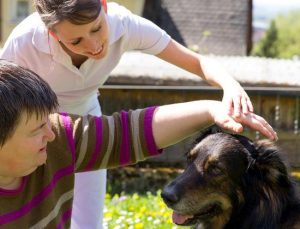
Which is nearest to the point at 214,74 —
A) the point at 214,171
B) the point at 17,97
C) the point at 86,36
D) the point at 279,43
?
the point at 214,171

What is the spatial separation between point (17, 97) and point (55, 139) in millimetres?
428

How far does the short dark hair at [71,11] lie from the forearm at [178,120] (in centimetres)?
65

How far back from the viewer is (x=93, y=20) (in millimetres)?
3389

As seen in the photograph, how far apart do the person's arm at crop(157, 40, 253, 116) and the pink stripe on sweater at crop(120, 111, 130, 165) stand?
0.50 meters

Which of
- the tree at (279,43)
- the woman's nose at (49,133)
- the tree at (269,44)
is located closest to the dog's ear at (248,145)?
the woman's nose at (49,133)

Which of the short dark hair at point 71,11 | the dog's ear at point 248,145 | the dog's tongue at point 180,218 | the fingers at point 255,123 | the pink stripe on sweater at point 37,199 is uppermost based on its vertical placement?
the short dark hair at point 71,11

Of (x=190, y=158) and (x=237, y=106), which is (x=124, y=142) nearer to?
(x=237, y=106)

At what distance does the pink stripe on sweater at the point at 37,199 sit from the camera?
281cm

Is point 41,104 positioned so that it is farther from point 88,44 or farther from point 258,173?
point 258,173

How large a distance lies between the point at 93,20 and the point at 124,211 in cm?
272

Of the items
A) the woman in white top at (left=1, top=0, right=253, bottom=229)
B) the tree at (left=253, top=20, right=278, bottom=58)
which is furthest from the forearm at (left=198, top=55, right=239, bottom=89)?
the tree at (left=253, top=20, right=278, bottom=58)

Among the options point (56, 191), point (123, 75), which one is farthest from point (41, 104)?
point (123, 75)

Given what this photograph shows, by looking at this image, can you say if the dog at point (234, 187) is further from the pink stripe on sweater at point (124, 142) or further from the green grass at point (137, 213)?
the green grass at point (137, 213)

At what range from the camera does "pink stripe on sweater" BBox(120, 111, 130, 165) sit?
3.14 meters
